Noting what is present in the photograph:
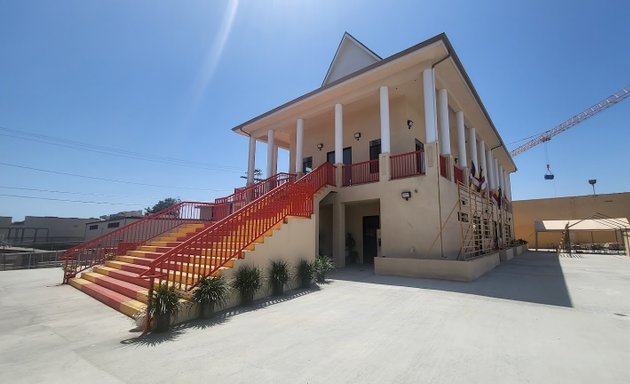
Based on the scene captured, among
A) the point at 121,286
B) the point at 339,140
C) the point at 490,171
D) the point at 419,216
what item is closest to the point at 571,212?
the point at 490,171

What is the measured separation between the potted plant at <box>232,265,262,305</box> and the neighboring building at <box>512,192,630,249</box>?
33337mm

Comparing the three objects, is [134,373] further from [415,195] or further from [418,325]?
[415,195]

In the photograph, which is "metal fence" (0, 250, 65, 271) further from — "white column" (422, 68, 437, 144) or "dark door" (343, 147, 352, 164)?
"white column" (422, 68, 437, 144)

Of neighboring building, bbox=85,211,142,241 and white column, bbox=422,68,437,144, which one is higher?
white column, bbox=422,68,437,144

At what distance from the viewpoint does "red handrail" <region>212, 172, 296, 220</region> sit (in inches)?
525

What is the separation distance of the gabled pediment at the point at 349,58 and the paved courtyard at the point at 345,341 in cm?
1272

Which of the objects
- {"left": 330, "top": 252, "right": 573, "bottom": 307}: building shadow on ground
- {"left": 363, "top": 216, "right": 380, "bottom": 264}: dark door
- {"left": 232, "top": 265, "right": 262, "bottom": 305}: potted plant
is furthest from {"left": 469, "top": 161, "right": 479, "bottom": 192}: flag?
{"left": 232, "top": 265, "right": 262, "bottom": 305}: potted plant

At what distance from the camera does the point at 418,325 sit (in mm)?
4805

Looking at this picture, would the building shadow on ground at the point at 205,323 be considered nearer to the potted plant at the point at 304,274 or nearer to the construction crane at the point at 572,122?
the potted plant at the point at 304,274

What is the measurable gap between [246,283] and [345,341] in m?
2.90

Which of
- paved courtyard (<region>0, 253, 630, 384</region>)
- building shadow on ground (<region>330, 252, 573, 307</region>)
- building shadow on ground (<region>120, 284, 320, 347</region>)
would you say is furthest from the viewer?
building shadow on ground (<region>330, 252, 573, 307</region>)

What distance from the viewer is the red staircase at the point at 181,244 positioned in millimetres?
6121

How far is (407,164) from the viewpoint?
37.5ft

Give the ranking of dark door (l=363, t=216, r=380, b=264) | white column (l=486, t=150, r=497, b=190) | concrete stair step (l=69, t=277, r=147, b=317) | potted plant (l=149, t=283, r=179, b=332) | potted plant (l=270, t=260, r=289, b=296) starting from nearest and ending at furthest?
potted plant (l=149, t=283, r=179, b=332)
concrete stair step (l=69, t=277, r=147, b=317)
potted plant (l=270, t=260, r=289, b=296)
dark door (l=363, t=216, r=380, b=264)
white column (l=486, t=150, r=497, b=190)
